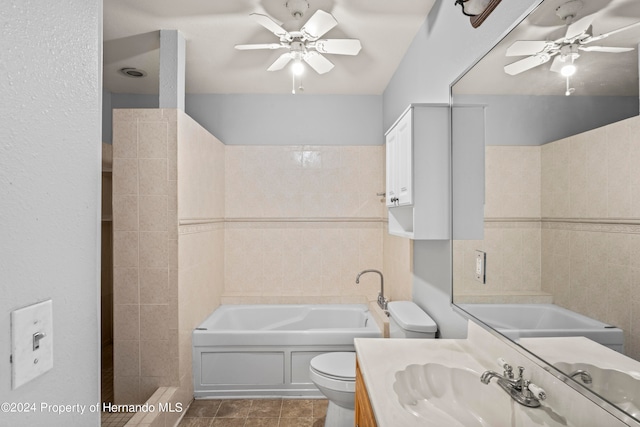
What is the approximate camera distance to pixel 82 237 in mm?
778

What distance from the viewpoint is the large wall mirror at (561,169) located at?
2.72ft

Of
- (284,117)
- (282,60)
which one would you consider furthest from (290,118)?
(282,60)

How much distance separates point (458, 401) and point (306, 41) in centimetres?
223

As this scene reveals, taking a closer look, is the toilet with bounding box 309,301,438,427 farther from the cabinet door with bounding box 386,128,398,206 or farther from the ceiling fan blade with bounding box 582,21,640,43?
the ceiling fan blade with bounding box 582,21,640,43

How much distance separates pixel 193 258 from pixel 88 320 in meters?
2.08

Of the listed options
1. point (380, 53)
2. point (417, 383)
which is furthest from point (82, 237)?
point (380, 53)

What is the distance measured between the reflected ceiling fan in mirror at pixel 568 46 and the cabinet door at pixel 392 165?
1126 millimetres

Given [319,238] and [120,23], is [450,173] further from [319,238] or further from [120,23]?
[120,23]

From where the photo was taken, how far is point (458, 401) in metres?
1.31

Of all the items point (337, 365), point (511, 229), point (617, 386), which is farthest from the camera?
point (337, 365)

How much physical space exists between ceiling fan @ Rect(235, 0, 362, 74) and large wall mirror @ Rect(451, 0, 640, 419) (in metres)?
1.02

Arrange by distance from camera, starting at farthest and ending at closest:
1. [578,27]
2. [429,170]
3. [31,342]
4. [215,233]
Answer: [215,233]
[429,170]
[578,27]
[31,342]

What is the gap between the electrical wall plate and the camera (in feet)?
4.90

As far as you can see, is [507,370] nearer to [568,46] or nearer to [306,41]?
[568,46]
